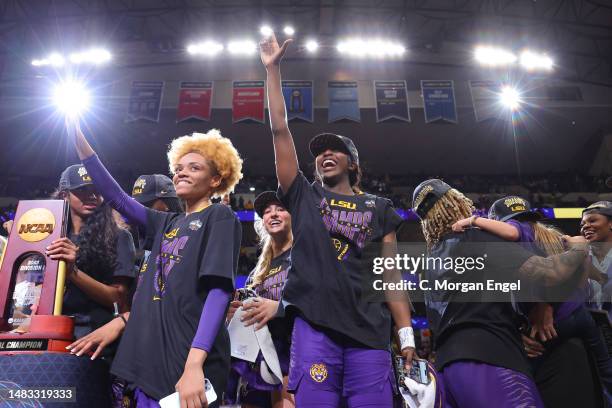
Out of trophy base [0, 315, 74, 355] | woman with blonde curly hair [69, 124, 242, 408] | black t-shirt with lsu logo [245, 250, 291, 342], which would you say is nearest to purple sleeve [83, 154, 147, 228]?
woman with blonde curly hair [69, 124, 242, 408]

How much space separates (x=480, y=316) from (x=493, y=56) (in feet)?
49.0

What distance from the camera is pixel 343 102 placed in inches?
503

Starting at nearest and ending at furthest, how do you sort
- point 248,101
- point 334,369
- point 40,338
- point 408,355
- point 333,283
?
point 40,338
point 334,369
point 333,283
point 408,355
point 248,101

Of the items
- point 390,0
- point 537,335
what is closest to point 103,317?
point 537,335

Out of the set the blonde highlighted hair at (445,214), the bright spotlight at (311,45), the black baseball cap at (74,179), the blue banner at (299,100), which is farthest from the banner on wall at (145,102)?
the blonde highlighted hair at (445,214)

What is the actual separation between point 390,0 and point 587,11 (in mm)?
5594

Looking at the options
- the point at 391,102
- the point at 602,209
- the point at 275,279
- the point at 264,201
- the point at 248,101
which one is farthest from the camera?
the point at 248,101

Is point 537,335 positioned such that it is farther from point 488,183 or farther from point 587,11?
point 488,183

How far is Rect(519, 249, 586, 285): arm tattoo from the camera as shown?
1.93 metres

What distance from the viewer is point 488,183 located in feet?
57.9

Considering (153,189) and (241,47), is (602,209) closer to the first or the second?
(153,189)

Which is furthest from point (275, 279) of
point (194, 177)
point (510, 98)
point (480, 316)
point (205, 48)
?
point (510, 98)

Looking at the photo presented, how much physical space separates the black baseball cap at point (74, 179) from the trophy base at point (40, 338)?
35.5 inches

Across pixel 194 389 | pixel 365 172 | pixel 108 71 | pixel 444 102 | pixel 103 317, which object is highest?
pixel 108 71
